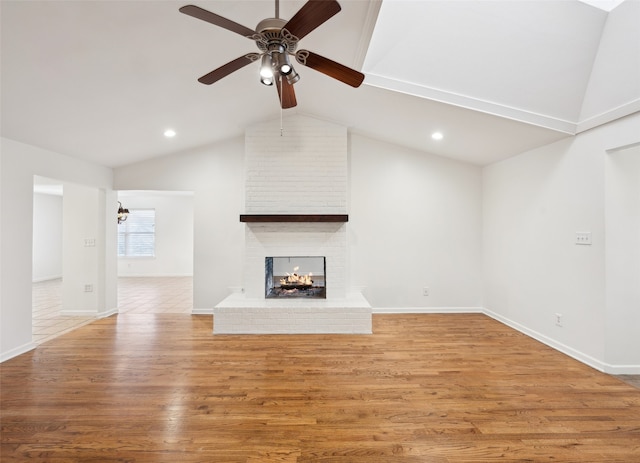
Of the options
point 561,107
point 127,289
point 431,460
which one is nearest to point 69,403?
point 431,460

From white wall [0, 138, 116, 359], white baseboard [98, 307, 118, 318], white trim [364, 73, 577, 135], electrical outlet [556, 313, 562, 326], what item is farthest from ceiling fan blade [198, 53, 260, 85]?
white baseboard [98, 307, 118, 318]

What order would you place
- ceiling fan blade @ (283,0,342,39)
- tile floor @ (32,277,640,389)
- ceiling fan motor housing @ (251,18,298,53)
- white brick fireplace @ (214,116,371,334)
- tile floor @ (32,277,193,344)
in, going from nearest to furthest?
ceiling fan blade @ (283,0,342,39), ceiling fan motor housing @ (251,18,298,53), tile floor @ (32,277,640,389), tile floor @ (32,277,193,344), white brick fireplace @ (214,116,371,334)

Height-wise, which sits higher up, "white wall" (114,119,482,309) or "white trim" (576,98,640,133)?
"white trim" (576,98,640,133)

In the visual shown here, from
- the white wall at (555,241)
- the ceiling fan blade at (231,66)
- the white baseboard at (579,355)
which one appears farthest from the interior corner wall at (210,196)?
the white baseboard at (579,355)

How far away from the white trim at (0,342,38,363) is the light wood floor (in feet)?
0.53

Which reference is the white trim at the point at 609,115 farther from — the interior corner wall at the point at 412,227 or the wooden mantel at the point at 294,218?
the wooden mantel at the point at 294,218

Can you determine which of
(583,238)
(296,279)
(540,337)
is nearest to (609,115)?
(583,238)

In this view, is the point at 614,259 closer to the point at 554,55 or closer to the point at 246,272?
the point at 554,55

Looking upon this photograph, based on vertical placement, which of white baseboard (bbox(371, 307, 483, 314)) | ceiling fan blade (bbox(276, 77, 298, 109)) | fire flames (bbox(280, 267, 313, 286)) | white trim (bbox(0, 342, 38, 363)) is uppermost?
ceiling fan blade (bbox(276, 77, 298, 109))

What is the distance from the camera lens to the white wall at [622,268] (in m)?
2.88

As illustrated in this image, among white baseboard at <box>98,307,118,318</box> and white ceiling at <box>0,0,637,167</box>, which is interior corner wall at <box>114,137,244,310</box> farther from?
white baseboard at <box>98,307,118,318</box>

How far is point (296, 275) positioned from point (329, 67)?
344 centimetres

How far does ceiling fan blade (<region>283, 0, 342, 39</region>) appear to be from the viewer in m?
1.53

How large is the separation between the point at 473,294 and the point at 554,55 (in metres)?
3.54
